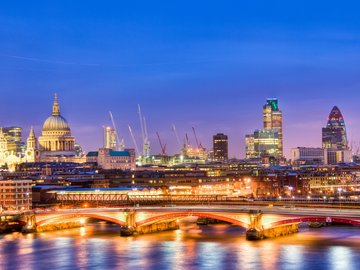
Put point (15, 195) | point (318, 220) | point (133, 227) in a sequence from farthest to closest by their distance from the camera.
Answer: point (15, 195), point (133, 227), point (318, 220)

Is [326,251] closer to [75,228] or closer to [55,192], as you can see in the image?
[75,228]

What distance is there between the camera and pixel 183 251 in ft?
211

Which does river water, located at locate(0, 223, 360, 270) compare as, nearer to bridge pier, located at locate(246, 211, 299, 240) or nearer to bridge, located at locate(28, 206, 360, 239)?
bridge pier, located at locate(246, 211, 299, 240)

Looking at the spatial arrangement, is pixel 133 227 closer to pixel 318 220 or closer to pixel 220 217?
pixel 220 217

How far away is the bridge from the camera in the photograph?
222 ft

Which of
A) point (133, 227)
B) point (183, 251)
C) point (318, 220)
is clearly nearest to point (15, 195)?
point (133, 227)

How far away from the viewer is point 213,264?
57.9 meters

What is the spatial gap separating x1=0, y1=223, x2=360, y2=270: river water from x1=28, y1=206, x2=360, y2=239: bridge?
122 cm

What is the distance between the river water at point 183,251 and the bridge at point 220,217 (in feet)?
4.00

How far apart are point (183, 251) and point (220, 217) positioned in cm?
946

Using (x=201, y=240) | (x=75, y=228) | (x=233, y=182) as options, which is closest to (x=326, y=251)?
(x=201, y=240)

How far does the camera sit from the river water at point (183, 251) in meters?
57.9

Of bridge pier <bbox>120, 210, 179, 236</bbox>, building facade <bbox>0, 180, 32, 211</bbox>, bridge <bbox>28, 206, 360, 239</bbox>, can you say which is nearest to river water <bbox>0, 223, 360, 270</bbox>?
bridge pier <bbox>120, 210, 179, 236</bbox>

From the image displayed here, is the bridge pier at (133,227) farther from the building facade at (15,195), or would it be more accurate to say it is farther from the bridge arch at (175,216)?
the building facade at (15,195)
